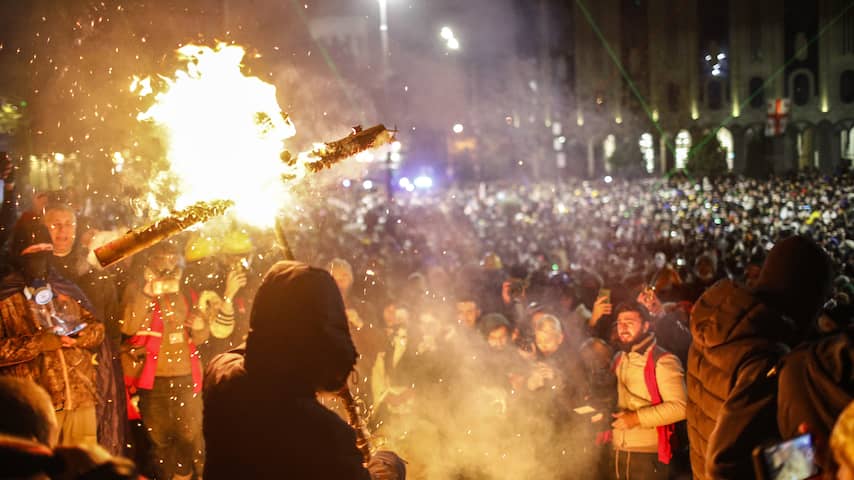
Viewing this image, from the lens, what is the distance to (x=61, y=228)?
5250 mm

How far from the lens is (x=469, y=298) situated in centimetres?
734

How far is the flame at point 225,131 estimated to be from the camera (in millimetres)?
2914

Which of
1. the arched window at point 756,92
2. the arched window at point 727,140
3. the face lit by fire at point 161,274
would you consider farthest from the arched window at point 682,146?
the face lit by fire at point 161,274

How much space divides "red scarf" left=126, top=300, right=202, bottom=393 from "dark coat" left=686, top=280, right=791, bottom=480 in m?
3.72

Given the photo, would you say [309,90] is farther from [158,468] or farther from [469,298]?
[158,468]

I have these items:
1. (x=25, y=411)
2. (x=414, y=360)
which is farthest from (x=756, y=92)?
(x=25, y=411)

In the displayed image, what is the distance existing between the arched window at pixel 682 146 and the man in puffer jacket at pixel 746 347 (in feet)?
198

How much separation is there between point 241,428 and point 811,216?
18.1 meters

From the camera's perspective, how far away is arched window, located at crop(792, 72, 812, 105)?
58469mm

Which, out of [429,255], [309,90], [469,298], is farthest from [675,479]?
[309,90]

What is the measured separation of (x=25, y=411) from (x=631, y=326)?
3.82m

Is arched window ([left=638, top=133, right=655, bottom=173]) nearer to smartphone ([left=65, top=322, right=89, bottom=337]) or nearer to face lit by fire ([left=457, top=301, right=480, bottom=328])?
face lit by fire ([left=457, top=301, right=480, bottom=328])

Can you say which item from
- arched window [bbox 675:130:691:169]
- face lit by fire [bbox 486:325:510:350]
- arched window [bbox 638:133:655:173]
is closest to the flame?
face lit by fire [bbox 486:325:510:350]

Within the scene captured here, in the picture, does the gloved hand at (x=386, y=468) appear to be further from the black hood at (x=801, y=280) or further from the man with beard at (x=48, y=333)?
the man with beard at (x=48, y=333)
